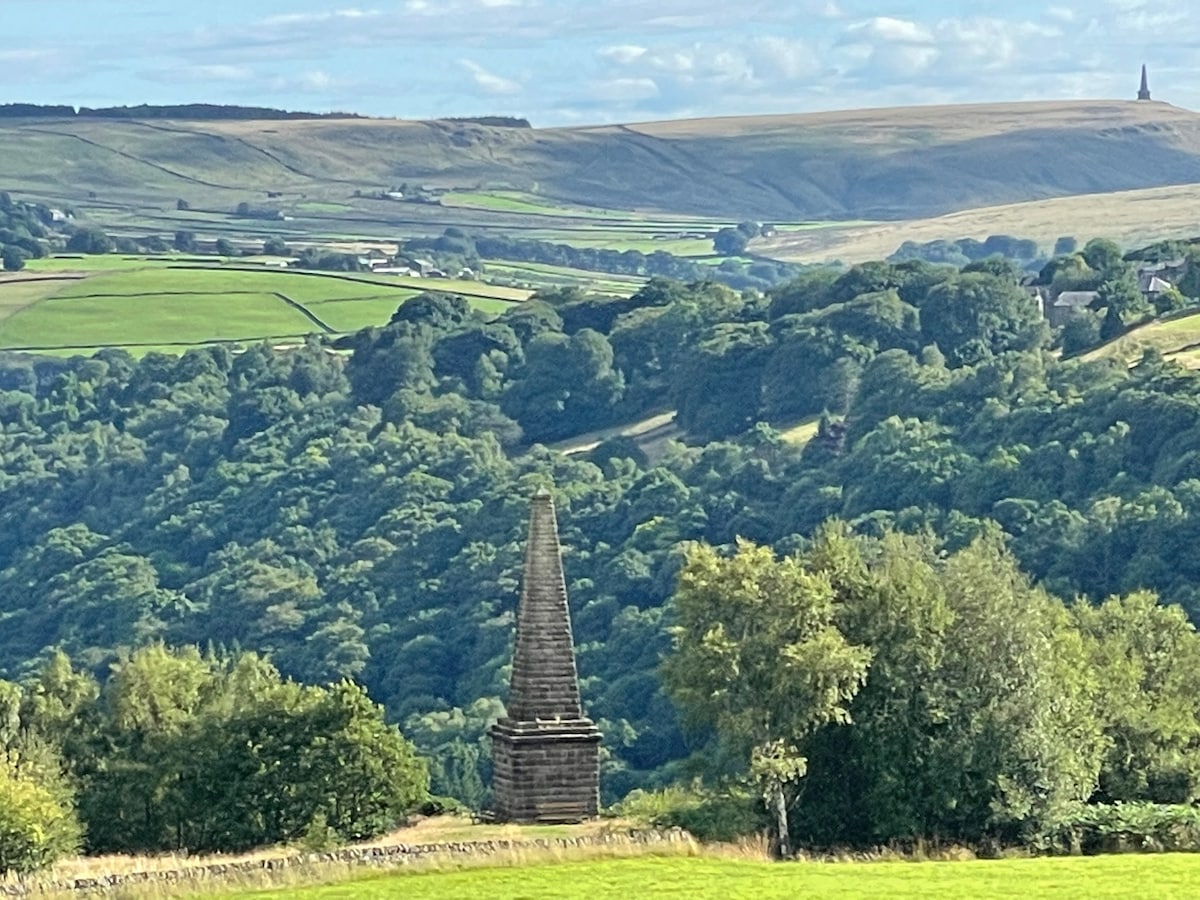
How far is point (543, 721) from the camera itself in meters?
54.7

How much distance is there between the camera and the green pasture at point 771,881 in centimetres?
4138

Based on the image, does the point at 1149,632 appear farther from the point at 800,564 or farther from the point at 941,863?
the point at 941,863

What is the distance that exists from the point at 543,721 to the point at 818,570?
585 cm

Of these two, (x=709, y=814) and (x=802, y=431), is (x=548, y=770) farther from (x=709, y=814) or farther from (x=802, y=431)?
(x=802, y=431)

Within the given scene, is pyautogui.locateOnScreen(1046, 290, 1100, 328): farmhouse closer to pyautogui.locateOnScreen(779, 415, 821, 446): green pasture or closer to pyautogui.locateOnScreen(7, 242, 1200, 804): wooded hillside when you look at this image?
pyautogui.locateOnScreen(7, 242, 1200, 804): wooded hillside

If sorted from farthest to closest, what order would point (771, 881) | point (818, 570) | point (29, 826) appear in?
point (818, 570) < point (29, 826) < point (771, 881)

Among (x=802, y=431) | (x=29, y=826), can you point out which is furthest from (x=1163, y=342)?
(x=29, y=826)

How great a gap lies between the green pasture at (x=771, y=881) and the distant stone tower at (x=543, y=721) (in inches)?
347

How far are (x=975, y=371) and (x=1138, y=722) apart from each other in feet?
360

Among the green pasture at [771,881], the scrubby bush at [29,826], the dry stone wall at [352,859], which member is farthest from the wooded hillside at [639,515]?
the green pasture at [771,881]

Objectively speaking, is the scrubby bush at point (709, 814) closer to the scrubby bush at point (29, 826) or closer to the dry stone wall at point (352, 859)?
the dry stone wall at point (352, 859)

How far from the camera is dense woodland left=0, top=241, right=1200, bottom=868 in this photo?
5525 cm

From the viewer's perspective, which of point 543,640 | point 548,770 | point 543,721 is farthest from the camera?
point 543,640

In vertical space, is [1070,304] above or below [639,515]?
above
